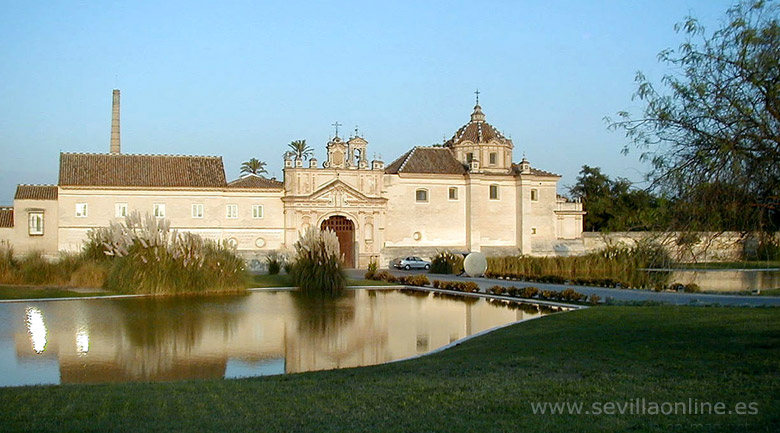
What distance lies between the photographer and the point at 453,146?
54.8 metres

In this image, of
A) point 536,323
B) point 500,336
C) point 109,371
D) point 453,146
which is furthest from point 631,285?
point 453,146

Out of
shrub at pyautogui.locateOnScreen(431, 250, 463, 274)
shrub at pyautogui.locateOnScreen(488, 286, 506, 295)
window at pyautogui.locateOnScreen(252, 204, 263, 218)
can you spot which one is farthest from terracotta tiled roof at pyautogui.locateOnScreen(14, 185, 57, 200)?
shrub at pyautogui.locateOnScreen(488, 286, 506, 295)

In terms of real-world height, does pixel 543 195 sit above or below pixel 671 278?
above

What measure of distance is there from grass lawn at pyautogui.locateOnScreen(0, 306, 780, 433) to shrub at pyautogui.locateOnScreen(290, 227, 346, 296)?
55.8 feet

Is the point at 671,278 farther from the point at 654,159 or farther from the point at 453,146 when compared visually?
the point at 453,146

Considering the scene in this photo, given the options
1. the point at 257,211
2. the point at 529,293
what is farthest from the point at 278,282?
the point at 257,211

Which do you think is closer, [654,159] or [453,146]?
[654,159]

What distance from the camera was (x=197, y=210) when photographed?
46531mm

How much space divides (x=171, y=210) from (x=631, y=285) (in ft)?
95.6

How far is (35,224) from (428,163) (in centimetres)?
2614

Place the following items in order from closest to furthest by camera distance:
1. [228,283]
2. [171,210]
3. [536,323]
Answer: [536,323], [228,283], [171,210]

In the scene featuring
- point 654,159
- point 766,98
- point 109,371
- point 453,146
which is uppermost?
point 453,146

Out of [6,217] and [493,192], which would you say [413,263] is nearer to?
[493,192]

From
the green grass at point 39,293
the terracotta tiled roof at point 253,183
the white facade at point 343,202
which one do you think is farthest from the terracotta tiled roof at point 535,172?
the green grass at point 39,293
